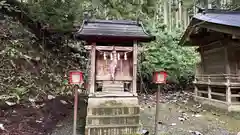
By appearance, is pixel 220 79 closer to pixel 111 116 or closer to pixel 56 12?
pixel 111 116

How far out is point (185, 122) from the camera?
21.5 feet

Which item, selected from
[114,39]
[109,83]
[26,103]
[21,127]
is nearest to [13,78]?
[26,103]

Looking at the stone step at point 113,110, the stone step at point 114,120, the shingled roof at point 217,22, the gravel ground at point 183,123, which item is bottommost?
the gravel ground at point 183,123

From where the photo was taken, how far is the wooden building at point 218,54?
7422 mm

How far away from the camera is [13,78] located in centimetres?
722

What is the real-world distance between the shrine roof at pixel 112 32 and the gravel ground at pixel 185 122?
8.68 feet

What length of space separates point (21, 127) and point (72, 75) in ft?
7.40

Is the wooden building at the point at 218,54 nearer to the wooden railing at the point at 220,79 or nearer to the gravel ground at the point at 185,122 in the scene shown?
the wooden railing at the point at 220,79

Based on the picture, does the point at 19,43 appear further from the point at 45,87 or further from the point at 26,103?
the point at 26,103

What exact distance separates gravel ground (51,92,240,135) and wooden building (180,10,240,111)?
934 mm

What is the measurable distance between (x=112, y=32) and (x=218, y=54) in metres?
5.36

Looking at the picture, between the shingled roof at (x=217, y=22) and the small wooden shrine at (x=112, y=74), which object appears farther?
the shingled roof at (x=217, y=22)

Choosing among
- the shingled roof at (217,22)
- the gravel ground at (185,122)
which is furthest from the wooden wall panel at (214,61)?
the gravel ground at (185,122)

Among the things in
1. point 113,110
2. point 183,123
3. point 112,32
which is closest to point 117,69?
point 112,32
